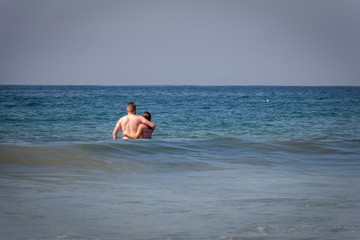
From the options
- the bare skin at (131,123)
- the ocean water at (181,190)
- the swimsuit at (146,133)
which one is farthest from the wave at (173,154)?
the bare skin at (131,123)

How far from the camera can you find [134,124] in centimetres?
1170

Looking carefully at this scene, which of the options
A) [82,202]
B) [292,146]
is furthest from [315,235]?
[292,146]

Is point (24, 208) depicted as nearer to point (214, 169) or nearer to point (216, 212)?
point (216, 212)

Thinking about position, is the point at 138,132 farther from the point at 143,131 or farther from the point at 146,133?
the point at 146,133

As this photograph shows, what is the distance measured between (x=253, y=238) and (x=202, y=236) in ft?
1.47

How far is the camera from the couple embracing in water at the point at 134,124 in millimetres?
11555

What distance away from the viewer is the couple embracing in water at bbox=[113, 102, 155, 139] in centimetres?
1155

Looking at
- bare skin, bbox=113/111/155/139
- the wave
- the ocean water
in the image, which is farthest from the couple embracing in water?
the ocean water

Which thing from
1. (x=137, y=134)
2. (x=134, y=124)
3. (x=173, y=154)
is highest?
(x=134, y=124)

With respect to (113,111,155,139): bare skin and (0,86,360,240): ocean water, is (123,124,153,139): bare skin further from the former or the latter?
(0,86,360,240): ocean water

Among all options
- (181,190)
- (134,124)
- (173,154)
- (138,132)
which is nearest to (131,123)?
(134,124)

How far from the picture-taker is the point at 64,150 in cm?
999

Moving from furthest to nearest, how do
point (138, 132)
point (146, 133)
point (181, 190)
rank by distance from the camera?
1. point (146, 133)
2. point (138, 132)
3. point (181, 190)

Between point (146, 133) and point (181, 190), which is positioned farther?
point (146, 133)
